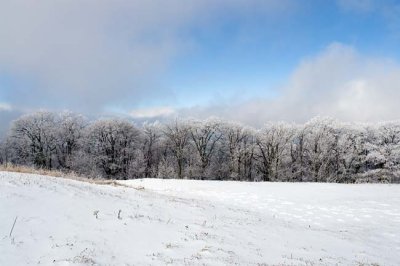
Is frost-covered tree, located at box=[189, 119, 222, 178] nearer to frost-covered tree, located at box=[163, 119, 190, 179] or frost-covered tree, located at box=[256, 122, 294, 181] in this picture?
frost-covered tree, located at box=[163, 119, 190, 179]

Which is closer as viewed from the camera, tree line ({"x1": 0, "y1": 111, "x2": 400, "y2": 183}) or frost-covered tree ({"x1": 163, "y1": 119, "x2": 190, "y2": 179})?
tree line ({"x1": 0, "y1": 111, "x2": 400, "y2": 183})

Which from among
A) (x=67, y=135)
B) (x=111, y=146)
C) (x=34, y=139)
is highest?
(x=67, y=135)

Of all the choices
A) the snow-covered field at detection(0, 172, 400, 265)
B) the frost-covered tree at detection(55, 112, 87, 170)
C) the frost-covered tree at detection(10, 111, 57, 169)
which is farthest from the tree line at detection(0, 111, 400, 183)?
the snow-covered field at detection(0, 172, 400, 265)

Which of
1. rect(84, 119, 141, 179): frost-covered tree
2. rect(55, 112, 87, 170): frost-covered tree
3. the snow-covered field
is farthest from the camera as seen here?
rect(55, 112, 87, 170): frost-covered tree

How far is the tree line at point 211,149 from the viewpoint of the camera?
7094 centimetres

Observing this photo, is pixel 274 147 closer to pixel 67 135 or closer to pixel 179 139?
pixel 179 139

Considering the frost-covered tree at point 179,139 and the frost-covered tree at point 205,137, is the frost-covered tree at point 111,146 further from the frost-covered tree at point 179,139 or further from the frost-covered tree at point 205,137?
the frost-covered tree at point 205,137

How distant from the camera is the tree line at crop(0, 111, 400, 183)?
70938 millimetres

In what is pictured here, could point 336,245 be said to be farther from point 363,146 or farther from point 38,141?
point 38,141

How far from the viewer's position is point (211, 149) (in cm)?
7769

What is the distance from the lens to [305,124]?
75.6 meters

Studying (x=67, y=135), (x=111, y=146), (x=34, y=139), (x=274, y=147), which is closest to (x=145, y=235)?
(x=274, y=147)

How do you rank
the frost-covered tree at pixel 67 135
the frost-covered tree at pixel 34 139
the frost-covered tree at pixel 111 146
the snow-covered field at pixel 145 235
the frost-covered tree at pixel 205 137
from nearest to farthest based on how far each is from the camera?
1. the snow-covered field at pixel 145 235
2. the frost-covered tree at pixel 34 139
3. the frost-covered tree at pixel 205 137
4. the frost-covered tree at pixel 111 146
5. the frost-covered tree at pixel 67 135

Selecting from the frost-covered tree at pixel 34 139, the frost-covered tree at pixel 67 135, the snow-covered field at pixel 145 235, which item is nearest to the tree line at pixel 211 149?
the frost-covered tree at pixel 67 135
